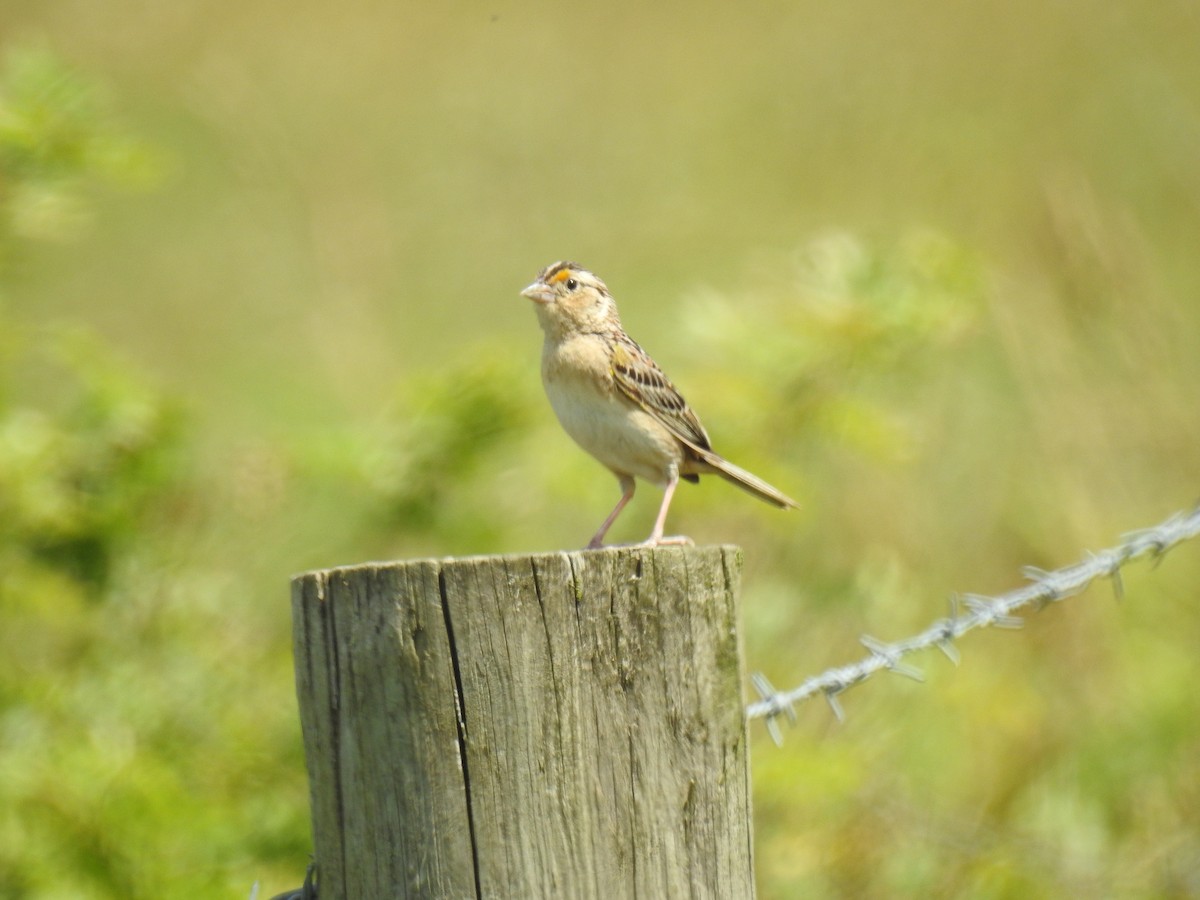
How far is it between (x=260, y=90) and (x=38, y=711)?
5992mm

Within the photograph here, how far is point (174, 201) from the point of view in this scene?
14.2 m

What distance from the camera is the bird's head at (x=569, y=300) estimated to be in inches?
194

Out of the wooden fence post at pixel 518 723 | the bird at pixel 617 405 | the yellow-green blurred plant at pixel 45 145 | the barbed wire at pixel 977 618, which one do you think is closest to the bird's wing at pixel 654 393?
the bird at pixel 617 405

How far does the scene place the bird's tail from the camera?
4617mm

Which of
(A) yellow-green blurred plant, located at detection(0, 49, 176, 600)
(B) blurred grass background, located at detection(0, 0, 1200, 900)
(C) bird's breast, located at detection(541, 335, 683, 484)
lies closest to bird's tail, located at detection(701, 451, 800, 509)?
(C) bird's breast, located at detection(541, 335, 683, 484)

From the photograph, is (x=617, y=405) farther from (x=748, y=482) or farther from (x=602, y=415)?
(x=748, y=482)

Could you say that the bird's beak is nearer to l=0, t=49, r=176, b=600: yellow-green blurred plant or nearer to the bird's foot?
the bird's foot

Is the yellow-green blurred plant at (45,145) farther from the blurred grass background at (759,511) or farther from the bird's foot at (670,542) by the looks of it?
the bird's foot at (670,542)

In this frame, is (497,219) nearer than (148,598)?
No

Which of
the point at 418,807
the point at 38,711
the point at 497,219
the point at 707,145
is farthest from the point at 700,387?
the point at 707,145

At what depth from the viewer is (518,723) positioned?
8.01 ft

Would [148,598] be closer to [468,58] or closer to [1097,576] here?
[1097,576]

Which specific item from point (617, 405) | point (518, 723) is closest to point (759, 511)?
point (617, 405)

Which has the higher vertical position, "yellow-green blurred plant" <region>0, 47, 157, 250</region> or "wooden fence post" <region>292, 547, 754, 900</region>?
"yellow-green blurred plant" <region>0, 47, 157, 250</region>
